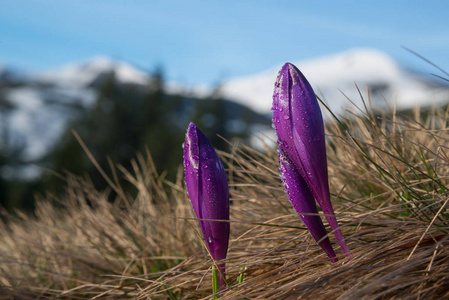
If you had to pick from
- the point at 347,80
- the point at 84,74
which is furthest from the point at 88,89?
the point at 347,80

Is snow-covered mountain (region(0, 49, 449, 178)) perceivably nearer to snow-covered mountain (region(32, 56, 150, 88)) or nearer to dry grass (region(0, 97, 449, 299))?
snow-covered mountain (region(32, 56, 150, 88))

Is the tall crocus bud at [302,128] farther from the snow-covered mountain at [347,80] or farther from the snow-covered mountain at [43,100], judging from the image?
the snow-covered mountain at [347,80]

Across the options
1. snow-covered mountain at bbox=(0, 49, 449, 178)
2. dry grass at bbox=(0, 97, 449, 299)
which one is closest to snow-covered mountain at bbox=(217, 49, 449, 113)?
snow-covered mountain at bbox=(0, 49, 449, 178)

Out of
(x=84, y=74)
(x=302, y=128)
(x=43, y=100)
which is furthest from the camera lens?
(x=84, y=74)

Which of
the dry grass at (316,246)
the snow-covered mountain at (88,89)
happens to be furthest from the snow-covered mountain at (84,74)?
the dry grass at (316,246)

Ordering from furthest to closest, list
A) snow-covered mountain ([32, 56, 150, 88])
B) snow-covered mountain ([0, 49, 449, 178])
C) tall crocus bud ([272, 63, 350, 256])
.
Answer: snow-covered mountain ([32, 56, 150, 88]) → snow-covered mountain ([0, 49, 449, 178]) → tall crocus bud ([272, 63, 350, 256])

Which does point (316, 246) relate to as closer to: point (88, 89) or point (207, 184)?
point (207, 184)
